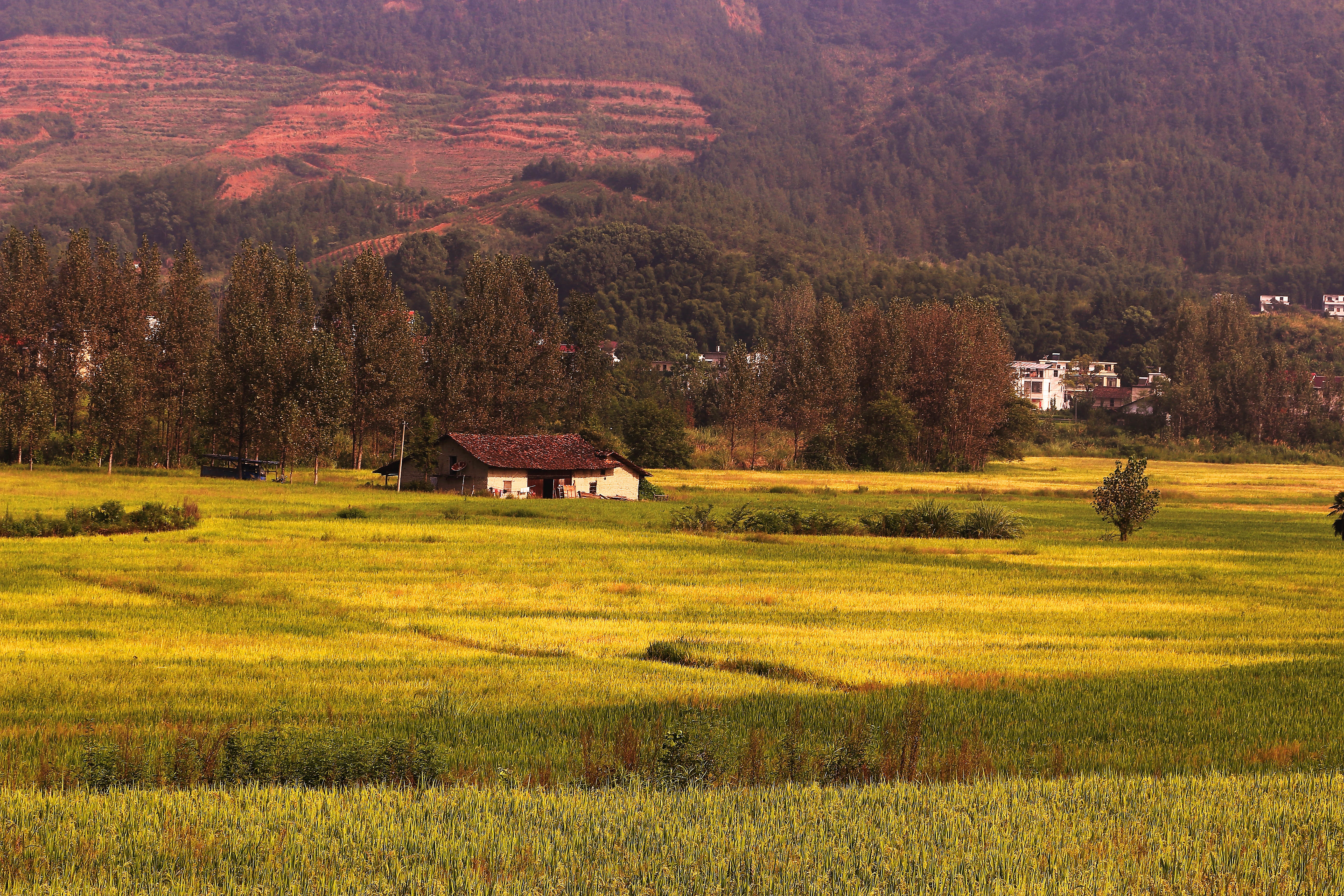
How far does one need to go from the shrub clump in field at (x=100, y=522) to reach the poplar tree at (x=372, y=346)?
4582cm

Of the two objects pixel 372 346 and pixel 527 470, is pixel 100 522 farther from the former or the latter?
pixel 372 346

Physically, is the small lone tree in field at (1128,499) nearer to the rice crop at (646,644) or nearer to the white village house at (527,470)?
the rice crop at (646,644)

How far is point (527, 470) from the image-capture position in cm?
8569

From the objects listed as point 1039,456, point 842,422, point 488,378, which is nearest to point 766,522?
point 488,378

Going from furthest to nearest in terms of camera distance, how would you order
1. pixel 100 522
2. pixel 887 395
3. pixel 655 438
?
1. pixel 887 395
2. pixel 655 438
3. pixel 100 522

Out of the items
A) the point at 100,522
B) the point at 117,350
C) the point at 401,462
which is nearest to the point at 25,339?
the point at 117,350

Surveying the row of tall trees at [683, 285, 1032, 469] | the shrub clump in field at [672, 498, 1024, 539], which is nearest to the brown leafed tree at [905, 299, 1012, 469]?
the row of tall trees at [683, 285, 1032, 469]

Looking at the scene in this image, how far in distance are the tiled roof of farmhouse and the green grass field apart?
1600 inches

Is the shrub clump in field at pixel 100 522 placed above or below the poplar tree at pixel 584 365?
below

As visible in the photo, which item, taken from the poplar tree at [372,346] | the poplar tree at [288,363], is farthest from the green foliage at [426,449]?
the poplar tree at [372,346]

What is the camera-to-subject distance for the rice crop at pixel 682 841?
8641 mm

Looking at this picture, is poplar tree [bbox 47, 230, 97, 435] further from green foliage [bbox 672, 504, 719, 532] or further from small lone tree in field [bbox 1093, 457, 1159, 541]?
small lone tree in field [bbox 1093, 457, 1159, 541]

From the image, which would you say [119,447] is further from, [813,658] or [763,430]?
[813,658]

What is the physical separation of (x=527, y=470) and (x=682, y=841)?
76881 mm
